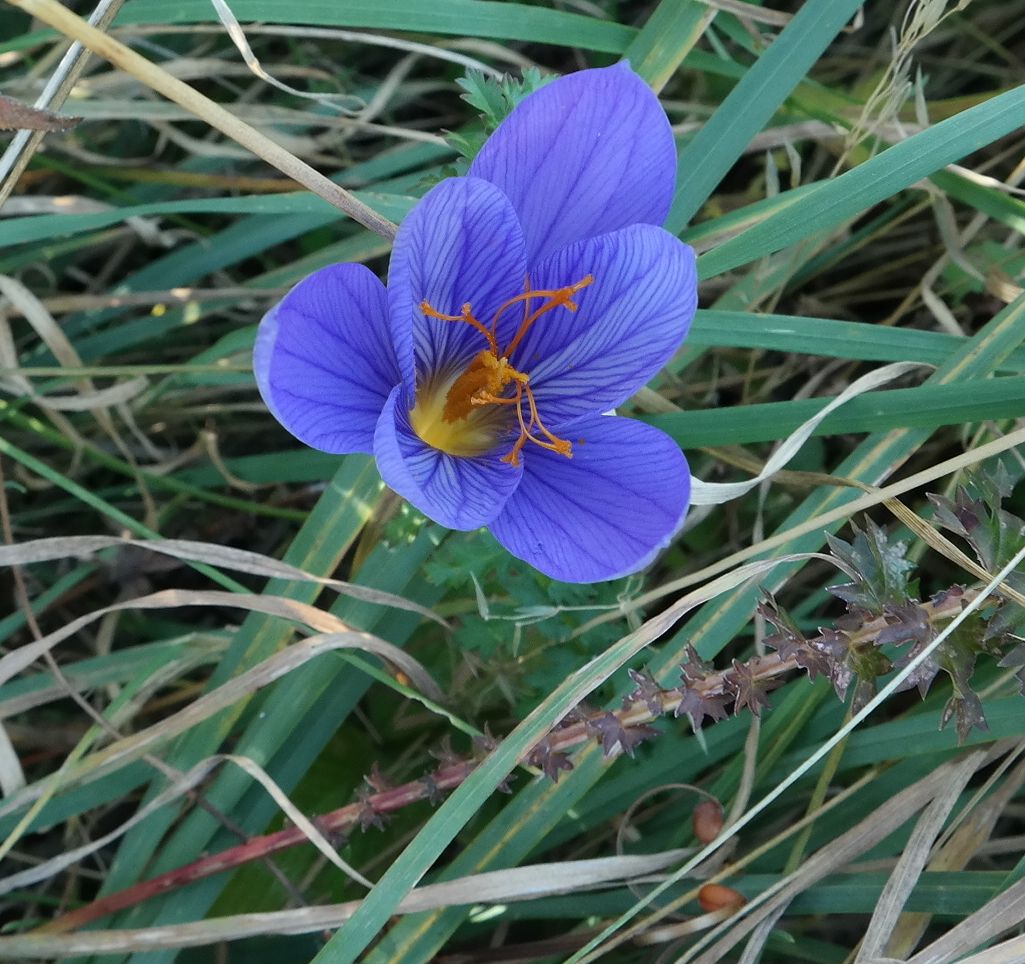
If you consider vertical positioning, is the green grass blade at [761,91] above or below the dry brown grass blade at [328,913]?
above

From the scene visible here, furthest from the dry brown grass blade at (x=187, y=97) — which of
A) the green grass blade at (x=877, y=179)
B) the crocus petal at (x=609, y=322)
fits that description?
the green grass blade at (x=877, y=179)

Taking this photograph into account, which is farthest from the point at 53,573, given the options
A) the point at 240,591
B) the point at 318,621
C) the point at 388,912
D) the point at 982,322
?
the point at 982,322

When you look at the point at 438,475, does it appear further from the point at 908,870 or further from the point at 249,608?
the point at 908,870

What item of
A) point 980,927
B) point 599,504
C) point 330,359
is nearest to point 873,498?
point 599,504

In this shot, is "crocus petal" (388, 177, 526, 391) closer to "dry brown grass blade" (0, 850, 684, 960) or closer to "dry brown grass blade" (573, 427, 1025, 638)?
"dry brown grass blade" (573, 427, 1025, 638)

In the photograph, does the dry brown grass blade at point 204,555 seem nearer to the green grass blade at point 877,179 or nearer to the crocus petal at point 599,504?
the crocus petal at point 599,504

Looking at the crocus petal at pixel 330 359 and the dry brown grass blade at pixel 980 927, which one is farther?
the dry brown grass blade at pixel 980 927

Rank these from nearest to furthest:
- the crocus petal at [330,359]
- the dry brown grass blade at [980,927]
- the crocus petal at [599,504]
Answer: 1. the crocus petal at [330,359]
2. the crocus petal at [599,504]
3. the dry brown grass blade at [980,927]

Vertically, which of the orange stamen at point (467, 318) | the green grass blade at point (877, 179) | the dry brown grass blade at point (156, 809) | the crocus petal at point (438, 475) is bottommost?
the dry brown grass blade at point (156, 809)
